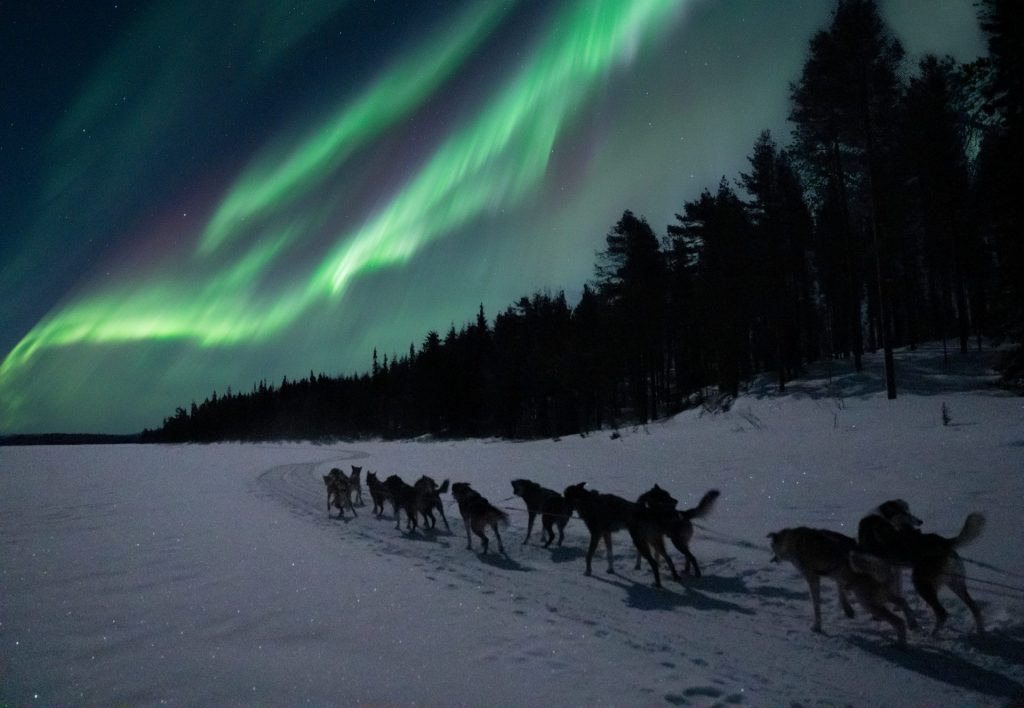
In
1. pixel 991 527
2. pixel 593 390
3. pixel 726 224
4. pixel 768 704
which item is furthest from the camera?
pixel 593 390

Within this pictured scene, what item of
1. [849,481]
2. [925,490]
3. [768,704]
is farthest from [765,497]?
[768,704]

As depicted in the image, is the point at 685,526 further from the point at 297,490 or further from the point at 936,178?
the point at 936,178

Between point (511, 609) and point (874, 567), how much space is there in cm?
392

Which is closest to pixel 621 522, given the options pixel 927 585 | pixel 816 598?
pixel 816 598

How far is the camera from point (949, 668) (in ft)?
15.0

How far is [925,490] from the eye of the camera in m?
9.10

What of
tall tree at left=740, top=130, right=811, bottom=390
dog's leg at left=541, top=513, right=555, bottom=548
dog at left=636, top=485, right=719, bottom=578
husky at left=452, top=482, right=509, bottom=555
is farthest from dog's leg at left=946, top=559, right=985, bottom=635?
tall tree at left=740, top=130, right=811, bottom=390

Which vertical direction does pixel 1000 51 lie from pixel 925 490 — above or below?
above

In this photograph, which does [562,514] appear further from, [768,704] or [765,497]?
[768,704]

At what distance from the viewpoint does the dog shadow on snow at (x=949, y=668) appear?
4.20 meters

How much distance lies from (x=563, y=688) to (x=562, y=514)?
5886mm

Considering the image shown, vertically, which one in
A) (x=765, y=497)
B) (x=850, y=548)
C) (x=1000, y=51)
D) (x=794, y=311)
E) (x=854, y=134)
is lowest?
(x=765, y=497)

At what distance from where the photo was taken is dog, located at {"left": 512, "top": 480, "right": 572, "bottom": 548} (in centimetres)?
1016

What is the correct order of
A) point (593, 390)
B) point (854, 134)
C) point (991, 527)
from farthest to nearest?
point (593, 390)
point (854, 134)
point (991, 527)
